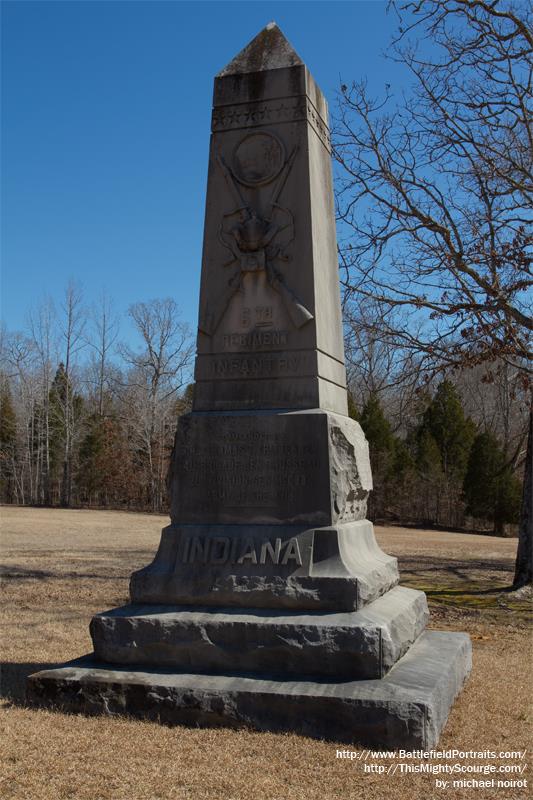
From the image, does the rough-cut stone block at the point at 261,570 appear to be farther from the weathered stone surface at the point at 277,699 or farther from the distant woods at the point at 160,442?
the distant woods at the point at 160,442

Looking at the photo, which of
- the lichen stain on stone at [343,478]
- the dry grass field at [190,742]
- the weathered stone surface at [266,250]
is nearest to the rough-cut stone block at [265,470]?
the lichen stain on stone at [343,478]

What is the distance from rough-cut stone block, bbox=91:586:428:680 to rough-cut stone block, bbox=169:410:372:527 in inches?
28.9

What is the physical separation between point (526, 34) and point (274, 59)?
7.32 m

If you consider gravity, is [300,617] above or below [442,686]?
above

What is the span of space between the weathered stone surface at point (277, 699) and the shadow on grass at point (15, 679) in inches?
11.8

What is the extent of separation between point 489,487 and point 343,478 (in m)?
25.7

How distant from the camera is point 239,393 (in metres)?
6.19

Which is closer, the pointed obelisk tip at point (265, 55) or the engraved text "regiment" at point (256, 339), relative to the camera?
the engraved text "regiment" at point (256, 339)

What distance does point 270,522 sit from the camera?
5.77 m

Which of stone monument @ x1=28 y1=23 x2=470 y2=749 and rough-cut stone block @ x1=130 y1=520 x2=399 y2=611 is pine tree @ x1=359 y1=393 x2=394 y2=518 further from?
rough-cut stone block @ x1=130 y1=520 x2=399 y2=611

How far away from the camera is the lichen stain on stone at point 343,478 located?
5.73 m

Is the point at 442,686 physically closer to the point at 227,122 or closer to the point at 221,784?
the point at 221,784

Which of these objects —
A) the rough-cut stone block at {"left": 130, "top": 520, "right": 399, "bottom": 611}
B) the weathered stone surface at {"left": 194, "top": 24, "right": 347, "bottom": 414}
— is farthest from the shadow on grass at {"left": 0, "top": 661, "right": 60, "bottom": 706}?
the weathered stone surface at {"left": 194, "top": 24, "right": 347, "bottom": 414}

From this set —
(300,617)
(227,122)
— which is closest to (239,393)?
(300,617)
